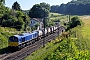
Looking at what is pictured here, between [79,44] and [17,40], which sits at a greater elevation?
[79,44]

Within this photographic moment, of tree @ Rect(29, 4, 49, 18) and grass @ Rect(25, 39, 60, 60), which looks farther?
tree @ Rect(29, 4, 49, 18)

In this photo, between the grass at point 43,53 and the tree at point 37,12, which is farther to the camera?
the tree at point 37,12

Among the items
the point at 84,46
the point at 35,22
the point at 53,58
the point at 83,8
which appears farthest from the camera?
the point at 35,22

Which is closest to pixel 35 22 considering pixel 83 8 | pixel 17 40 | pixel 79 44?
pixel 83 8

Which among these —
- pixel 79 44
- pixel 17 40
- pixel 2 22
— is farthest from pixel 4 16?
pixel 79 44

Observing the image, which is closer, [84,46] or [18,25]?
[84,46]

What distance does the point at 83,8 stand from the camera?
73.2 meters

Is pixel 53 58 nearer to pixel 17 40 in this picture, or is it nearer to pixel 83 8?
pixel 17 40

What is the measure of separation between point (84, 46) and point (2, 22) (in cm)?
6065

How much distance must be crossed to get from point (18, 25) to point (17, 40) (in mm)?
35131

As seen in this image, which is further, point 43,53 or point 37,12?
point 37,12

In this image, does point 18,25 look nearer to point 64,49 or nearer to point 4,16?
point 4,16

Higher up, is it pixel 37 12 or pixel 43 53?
pixel 43 53

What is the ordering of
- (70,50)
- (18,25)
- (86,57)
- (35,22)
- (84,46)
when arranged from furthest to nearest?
1. (35,22)
2. (18,25)
3. (84,46)
4. (70,50)
5. (86,57)
